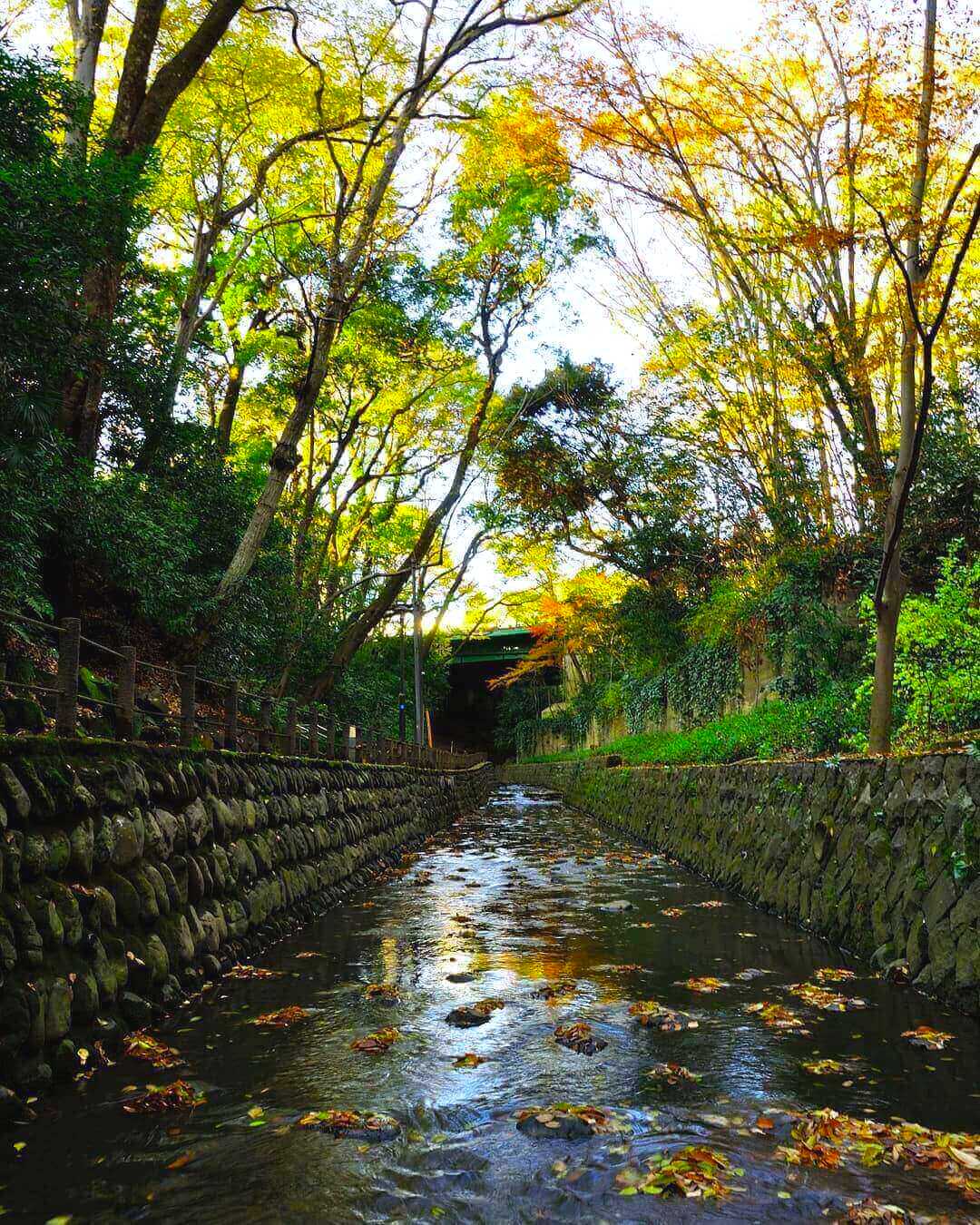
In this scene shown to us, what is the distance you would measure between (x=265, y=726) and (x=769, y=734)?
23.8 feet

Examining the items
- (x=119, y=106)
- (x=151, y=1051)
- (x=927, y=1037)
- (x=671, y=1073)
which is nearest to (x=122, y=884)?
(x=151, y=1051)

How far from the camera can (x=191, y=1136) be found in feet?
10.5

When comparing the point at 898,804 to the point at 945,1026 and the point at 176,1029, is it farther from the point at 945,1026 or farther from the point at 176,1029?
the point at 176,1029

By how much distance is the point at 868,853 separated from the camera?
614cm

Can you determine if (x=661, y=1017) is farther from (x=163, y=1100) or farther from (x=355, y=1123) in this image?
(x=163, y=1100)

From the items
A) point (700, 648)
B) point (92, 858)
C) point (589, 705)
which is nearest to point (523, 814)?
point (700, 648)

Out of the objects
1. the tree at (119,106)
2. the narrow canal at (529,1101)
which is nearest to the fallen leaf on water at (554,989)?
the narrow canal at (529,1101)

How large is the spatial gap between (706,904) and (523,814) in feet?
48.8

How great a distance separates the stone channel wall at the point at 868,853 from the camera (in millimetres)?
4840

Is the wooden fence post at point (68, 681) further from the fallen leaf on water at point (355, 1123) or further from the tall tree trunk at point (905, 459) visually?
the tall tree trunk at point (905, 459)

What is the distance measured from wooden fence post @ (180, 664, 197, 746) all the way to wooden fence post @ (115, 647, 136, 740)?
3.24ft

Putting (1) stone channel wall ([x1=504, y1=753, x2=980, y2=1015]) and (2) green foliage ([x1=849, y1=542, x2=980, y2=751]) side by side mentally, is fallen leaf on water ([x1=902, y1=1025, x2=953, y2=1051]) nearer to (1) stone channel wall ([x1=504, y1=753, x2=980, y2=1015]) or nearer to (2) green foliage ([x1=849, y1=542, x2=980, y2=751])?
(1) stone channel wall ([x1=504, y1=753, x2=980, y2=1015])

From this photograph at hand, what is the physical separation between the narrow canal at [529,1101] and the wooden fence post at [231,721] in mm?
2391

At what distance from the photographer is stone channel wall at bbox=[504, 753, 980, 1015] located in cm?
484
